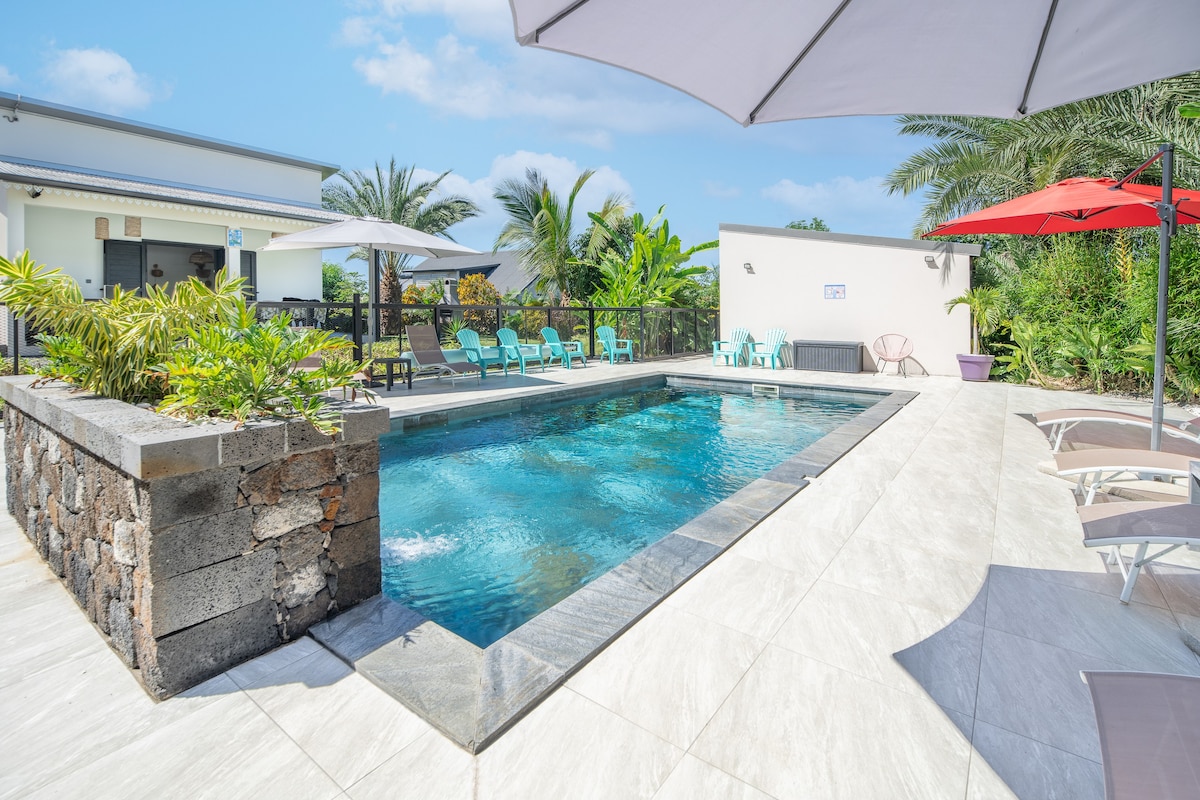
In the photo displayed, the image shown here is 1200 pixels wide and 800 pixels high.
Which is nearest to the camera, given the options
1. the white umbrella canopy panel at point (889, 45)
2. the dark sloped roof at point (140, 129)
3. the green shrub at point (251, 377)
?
the white umbrella canopy panel at point (889, 45)

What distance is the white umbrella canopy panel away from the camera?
1.85m

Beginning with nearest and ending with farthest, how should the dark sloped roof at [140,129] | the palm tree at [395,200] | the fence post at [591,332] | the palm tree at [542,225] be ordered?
the dark sloped roof at [140,129] → the fence post at [591,332] → the palm tree at [542,225] → the palm tree at [395,200]

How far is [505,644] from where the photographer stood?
93.1 inches

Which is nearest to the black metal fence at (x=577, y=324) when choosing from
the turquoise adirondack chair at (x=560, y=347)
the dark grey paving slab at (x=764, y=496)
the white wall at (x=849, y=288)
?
the turquoise adirondack chair at (x=560, y=347)

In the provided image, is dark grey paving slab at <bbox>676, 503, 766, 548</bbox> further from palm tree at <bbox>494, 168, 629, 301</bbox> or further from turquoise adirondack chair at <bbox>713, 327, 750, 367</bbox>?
palm tree at <bbox>494, 168, 629, 301</bbox>

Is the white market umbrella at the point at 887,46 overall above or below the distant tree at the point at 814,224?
below

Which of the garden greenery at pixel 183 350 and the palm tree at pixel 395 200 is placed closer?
the garden greenery at pixel 183 350

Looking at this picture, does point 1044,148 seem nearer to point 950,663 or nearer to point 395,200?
point 950,663

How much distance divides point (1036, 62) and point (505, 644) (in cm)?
283

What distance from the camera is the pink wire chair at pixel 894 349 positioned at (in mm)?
12211

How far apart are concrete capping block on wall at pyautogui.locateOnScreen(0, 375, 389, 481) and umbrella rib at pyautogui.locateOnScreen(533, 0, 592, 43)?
1610 millimetres

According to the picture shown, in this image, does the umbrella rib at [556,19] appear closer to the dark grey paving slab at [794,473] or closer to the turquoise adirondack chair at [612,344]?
the dark grey paving slab at [794,473]

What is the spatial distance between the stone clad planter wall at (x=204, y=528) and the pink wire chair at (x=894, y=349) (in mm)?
11885

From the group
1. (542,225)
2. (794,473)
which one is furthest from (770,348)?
(542,225)
